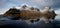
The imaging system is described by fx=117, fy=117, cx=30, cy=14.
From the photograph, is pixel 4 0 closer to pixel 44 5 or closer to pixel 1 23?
pixel 1 23

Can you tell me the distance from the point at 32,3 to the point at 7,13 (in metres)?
0.34

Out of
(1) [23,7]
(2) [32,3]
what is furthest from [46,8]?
(1) [23,7]

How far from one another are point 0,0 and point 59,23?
808 mm

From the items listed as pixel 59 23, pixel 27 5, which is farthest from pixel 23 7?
pixel 59 23

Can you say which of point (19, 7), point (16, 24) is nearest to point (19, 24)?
point (16, 24)

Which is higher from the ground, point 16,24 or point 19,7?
point 19,7

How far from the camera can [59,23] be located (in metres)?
1.44

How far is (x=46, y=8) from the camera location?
4.84 feet

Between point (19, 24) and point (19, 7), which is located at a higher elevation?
point (19, 7)

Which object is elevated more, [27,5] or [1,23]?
[27,5]

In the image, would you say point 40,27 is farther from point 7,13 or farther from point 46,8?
point 7,13

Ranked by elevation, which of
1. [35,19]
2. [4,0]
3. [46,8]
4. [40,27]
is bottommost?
[40,27]

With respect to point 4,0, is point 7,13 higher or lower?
lower

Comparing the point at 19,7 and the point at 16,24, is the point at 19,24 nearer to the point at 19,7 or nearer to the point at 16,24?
the point at 16,24
